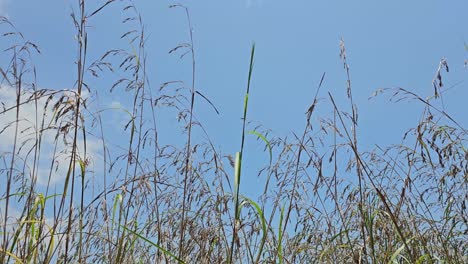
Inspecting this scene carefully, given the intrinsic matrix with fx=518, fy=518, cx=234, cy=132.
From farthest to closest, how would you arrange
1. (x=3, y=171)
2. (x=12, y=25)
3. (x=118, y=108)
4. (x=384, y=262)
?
(x=3, y=171)
(x=12, y=25)
(x=118, y=108)
(x=384, y=262)

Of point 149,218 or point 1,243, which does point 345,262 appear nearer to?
point 149,218

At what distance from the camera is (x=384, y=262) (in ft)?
5.68

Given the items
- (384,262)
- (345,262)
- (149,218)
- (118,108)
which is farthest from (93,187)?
(384,262)

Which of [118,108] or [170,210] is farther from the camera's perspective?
[170,210]

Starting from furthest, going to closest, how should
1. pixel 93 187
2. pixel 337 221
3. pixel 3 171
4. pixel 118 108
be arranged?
pixel 337 221 < pixel 93 187 < pixel 3 171 < pixel 118 108

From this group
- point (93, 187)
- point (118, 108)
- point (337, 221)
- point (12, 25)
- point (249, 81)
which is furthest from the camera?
point (337, 221)

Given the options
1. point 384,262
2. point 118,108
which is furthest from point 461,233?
point 118,108

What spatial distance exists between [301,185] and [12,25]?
1.49 metres

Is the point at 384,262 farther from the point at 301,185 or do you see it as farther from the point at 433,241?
the point at 301,185

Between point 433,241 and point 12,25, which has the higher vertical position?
point 12,25

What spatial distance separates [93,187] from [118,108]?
0.70 m

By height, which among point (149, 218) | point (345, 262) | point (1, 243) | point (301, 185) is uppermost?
point (301, 185)

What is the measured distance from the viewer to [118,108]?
1939 millimetres

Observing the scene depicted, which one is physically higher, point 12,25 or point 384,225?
point 12,25
